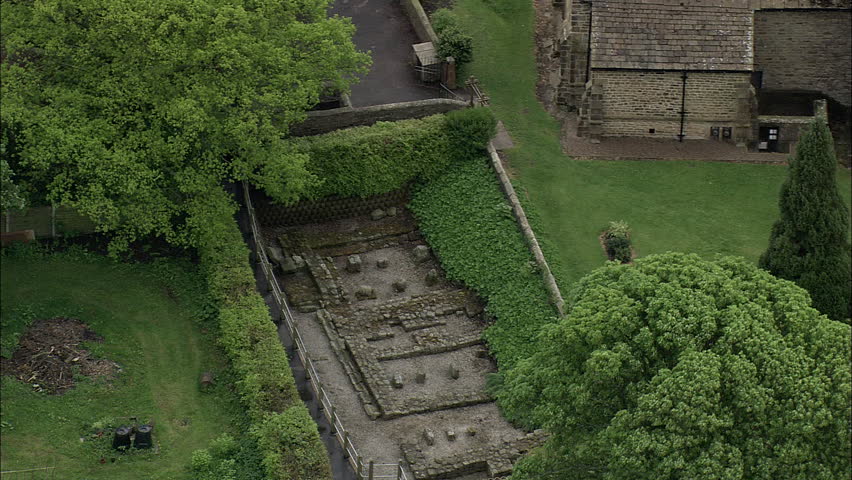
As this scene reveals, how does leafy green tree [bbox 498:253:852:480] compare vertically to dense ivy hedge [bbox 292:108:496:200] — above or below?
below

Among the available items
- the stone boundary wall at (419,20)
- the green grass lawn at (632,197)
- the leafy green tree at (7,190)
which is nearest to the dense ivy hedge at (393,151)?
the green grass lawn at (632,197)

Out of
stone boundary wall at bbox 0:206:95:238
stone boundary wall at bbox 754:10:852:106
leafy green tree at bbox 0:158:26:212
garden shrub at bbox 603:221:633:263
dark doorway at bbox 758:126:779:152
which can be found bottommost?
garden shrub at bbox 603:221:633:263

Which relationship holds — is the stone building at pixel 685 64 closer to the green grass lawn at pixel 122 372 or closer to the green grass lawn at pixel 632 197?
the green grass lawn at pixel 632 197

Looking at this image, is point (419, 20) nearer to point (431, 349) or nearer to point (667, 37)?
point (667, 37)

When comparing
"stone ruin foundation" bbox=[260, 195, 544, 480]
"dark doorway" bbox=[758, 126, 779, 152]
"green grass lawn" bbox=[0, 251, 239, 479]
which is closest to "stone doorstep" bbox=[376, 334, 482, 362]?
"stone ruin foundation" bbox=[260, 195, 544, 480]

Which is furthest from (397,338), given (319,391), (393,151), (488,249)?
(393,151)

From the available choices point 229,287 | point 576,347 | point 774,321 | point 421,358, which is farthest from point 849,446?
point 229,287

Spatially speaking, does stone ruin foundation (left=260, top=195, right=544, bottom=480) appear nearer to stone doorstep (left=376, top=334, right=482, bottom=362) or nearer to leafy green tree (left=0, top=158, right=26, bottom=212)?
stone doorstep (left=376, top=334, right=482, bottom=362)
